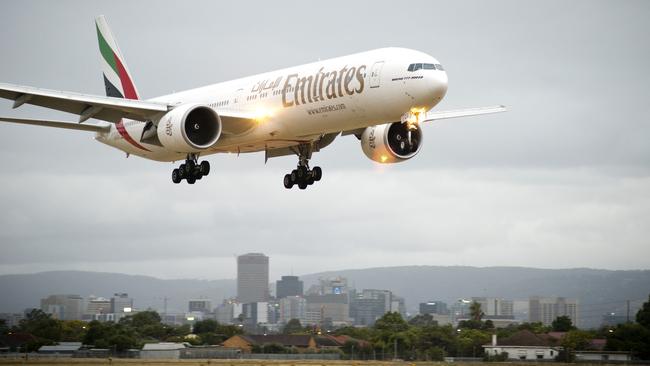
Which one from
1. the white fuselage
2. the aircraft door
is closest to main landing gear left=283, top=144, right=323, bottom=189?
the white fuselage

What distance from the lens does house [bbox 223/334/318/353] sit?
286ft

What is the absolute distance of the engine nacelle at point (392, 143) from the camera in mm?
54812

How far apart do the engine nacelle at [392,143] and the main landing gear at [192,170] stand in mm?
8983

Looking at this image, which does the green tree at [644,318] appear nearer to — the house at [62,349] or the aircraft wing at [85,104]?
the house at [62,349]

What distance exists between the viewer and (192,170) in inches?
2258

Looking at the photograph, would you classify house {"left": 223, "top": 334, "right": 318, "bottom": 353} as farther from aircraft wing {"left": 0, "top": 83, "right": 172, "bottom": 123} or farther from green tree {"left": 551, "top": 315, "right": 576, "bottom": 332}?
aircraft wing {"left": 0, "top": 83, "right": 172, "bottom": 123}

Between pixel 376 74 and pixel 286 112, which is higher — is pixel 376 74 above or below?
above

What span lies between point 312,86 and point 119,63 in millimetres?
21749

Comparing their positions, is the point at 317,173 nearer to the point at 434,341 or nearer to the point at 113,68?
the point at 113,68

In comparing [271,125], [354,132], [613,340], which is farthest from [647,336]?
[271,125]

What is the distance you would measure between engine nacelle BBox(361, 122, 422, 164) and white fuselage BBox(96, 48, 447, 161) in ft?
11.7

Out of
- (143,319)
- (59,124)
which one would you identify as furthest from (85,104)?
(143,319)

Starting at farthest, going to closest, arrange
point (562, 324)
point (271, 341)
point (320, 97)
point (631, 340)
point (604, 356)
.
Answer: point (562, 324)
point (271, 341)
point (631, 340)
point (604, 356)
point (320, 97)

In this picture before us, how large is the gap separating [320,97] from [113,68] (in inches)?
909
